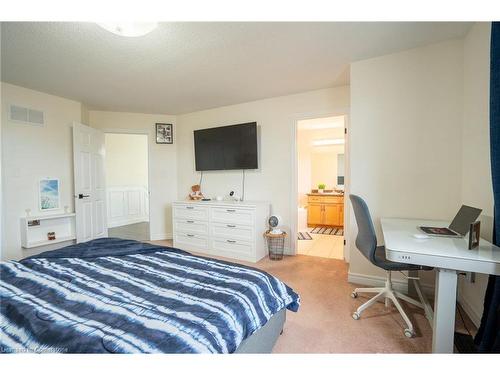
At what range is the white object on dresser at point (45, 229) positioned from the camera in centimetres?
301

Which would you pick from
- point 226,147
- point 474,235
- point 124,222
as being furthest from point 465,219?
point 124,222

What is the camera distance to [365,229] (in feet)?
6.14

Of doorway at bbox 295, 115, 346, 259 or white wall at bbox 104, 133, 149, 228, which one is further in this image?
white wall at bbox 104, 133, 149, 228

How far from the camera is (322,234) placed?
4645 millimetres

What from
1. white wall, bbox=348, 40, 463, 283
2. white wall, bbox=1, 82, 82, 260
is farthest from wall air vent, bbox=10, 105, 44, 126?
white wall, bbox=348, 40, 463, 283

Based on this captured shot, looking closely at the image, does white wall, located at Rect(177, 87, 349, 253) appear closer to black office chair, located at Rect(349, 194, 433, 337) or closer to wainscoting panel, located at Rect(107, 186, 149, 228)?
black office chair, located at Rect(349, 194, 433, 337)

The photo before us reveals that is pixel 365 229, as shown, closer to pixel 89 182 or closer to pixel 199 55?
pixel 199 55

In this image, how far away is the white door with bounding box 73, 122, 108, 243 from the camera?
136 inches

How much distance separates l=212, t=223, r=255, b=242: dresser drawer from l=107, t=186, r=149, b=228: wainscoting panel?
3.63m

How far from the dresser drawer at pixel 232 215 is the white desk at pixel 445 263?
1990 mm

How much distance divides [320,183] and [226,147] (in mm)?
3166
